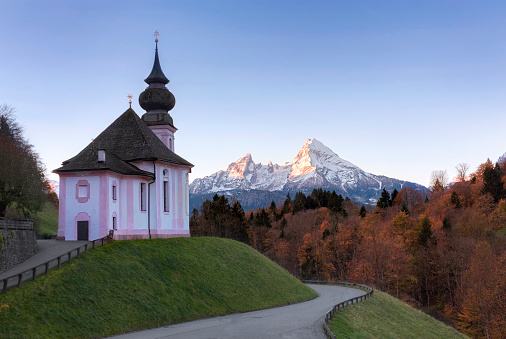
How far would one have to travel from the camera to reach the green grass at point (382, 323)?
31969 mm

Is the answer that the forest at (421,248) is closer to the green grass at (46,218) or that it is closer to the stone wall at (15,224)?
the green grass at (46,218)

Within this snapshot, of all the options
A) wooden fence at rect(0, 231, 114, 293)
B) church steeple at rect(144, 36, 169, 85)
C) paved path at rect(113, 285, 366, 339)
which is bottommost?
paved path at rect(113, 285, 366, 339)

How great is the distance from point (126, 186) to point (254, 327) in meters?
21.3

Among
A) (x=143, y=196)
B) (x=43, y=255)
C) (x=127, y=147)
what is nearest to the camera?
(x=43, y=255)

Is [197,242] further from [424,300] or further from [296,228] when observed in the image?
[296,228]

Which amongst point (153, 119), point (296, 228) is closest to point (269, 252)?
point (296, 228)

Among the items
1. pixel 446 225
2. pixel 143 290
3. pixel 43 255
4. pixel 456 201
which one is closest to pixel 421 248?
pixel 446 225

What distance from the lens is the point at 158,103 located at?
59750 millimetres

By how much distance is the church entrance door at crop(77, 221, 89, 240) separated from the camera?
136 feet

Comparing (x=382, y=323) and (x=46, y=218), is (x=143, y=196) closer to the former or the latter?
(x=382, y=323)

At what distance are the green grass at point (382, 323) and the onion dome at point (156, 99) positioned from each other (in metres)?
32.7

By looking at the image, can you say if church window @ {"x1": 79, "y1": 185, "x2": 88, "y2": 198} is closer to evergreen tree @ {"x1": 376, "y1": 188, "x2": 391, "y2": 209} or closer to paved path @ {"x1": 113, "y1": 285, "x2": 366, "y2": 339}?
paved path @ {"x1": 113, "y1": 285, "x2": 366, "y2": 339}

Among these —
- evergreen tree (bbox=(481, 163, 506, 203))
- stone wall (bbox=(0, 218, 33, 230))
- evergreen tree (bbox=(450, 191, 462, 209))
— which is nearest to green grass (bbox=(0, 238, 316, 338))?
stone wall (bbox=(0, 218, 33, 230))

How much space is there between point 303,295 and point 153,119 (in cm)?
2862
